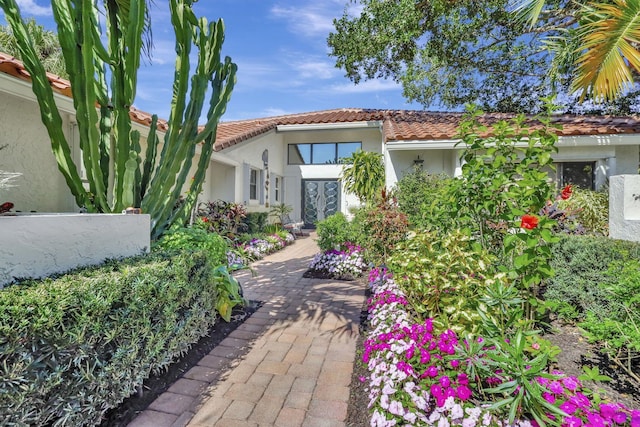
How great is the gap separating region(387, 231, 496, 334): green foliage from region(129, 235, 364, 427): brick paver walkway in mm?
1085

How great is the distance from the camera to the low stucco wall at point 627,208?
15.1 feet

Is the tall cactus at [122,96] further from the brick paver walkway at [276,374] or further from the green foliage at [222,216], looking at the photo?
the green foliage at [222,216]

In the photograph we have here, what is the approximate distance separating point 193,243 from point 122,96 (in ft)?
7.39

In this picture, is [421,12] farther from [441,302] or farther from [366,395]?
[366,395]

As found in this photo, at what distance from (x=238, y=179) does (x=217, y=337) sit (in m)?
8.35

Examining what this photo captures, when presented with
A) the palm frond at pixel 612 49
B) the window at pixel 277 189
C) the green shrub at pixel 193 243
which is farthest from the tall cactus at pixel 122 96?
the window at pixel 277 189

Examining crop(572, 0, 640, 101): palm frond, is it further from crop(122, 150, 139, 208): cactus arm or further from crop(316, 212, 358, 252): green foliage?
crop(122, 150, 139, 208): cactus arm

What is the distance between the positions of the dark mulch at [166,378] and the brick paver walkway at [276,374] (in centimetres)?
8

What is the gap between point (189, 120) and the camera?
4.87 metres

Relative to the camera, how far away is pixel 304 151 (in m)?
17.2

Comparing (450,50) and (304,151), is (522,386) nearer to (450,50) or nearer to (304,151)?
(450,50)

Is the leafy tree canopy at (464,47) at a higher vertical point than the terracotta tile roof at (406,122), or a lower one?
higher

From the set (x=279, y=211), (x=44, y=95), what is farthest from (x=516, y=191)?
(x=279, y=211)

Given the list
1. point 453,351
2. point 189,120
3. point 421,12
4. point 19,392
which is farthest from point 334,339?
point 421,12
